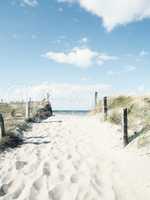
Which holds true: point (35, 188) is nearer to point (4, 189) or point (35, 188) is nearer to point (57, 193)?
point (57, 193)

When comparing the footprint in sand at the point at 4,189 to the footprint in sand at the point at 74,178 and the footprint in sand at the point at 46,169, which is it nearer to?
the footprint in sand at the point at 46,169

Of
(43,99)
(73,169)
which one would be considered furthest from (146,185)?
(43,99)

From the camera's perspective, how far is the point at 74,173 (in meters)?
6.92

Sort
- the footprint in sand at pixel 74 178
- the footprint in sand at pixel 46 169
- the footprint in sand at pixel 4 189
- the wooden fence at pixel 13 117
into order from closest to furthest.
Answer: the footprint in sand at pixel 4 189
the footprint in sand at pixel 74 178
the footprint in sand at pixel 46 169
the wooden fence at pixel 13 117

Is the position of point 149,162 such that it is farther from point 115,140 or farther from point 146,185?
point 115,140

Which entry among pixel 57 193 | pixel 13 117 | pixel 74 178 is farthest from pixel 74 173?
pixel 13 117

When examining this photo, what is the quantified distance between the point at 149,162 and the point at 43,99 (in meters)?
35.8

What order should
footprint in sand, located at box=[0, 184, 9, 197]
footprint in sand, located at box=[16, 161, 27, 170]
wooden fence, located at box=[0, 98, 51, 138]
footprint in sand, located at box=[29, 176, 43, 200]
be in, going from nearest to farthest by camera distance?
footprint in sand, located at box=[29, 176, 43, 200] → footprint in sand, located at box=[0, 184, 9, 197] → footprint in sand, located at box=[16, 161, 27, 170] → wooden fence, located at box=[0, 98, 51, 138]

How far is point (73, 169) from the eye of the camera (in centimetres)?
731

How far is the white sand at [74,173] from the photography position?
552 cm

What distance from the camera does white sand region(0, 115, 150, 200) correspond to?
5.52 m

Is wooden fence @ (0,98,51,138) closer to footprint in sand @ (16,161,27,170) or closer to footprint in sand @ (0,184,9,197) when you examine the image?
footprint in sand @ (16,161,27,170)

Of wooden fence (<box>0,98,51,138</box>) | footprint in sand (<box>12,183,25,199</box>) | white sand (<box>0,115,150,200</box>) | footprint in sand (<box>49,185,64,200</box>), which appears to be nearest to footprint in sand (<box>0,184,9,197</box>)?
white sand (<box>0,115,150,200</box>)

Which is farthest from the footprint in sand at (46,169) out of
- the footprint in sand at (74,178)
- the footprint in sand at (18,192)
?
the footprint in sand at (18,192)
